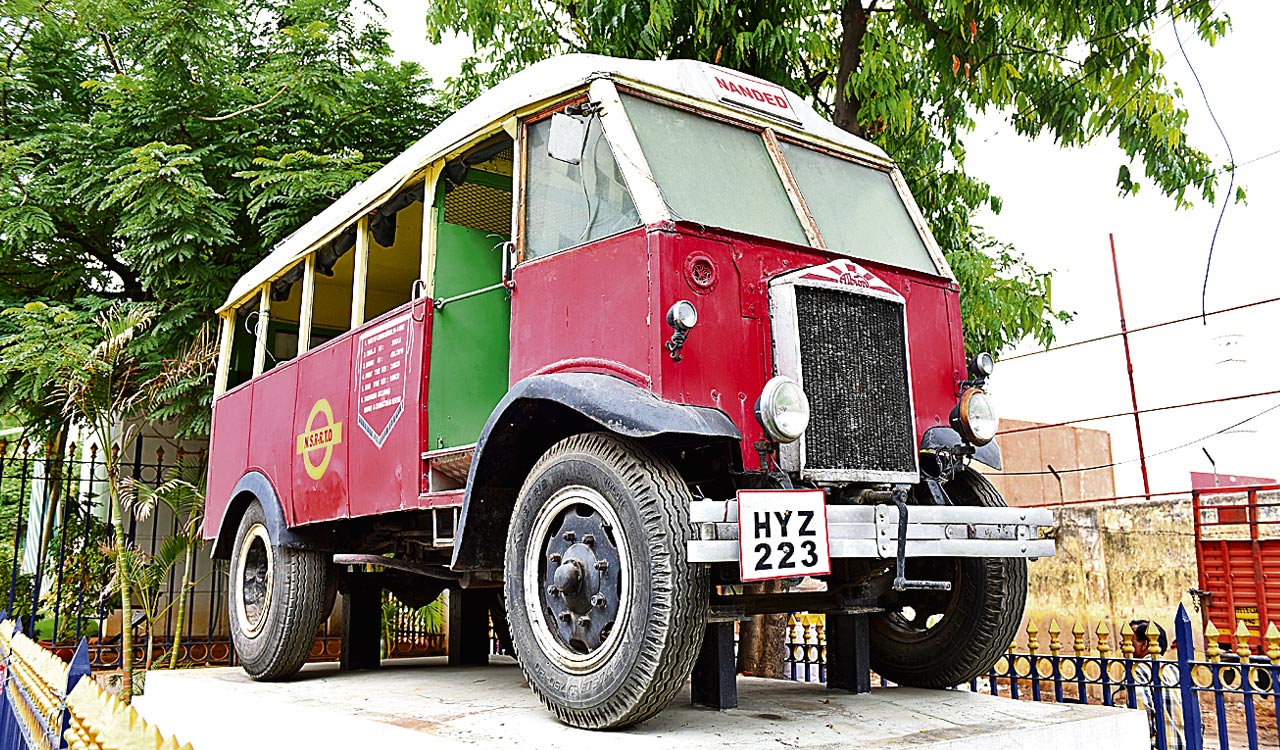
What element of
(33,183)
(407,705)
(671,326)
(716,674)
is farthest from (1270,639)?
(33,183)

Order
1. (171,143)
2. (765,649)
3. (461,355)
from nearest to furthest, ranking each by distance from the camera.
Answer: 1. (461,355)
2. (765,649)
3. (171,143)

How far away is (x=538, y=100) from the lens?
15.5 ft

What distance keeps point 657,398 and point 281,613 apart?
3571 mm

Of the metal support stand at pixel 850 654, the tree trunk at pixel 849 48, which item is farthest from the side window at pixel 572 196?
the tree trunk at pixel 849 48

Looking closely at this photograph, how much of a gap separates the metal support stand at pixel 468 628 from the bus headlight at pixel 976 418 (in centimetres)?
416

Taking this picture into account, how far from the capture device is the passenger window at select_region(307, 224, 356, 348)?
653 centimetres

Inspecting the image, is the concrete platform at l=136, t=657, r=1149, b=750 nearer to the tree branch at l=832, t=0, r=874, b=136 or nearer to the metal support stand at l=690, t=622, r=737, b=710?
the metal support stand at l=690, t=622, r=737, b=710

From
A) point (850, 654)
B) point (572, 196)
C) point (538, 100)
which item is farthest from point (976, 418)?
point (538, 100)

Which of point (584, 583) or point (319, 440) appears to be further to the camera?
point (319, 440)

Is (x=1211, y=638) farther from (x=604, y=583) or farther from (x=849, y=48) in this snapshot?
(x=849, y=48)

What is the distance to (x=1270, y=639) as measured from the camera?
5871mm

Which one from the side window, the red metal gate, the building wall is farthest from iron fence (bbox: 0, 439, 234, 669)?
the red metal gate

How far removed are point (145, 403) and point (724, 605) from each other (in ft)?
26.4

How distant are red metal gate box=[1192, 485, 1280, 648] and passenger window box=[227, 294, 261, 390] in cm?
919
